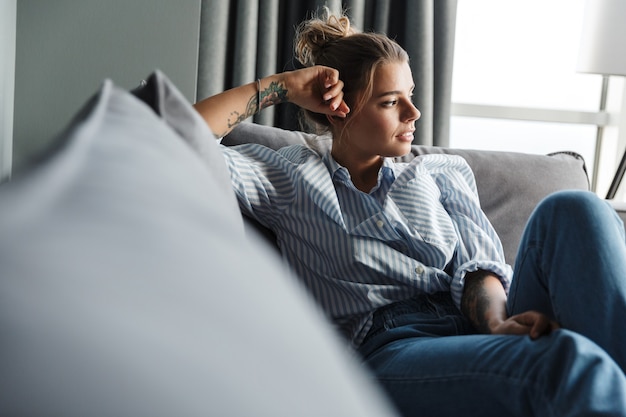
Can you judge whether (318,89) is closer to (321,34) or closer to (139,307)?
(321,34)

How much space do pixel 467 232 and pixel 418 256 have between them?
0.13 meters

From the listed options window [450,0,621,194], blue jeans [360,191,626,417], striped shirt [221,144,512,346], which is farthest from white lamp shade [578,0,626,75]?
blue jeans [360,191,626,417]

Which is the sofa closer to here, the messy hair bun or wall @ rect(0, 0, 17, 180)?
wall @ rect(0, 0, 17, 180)

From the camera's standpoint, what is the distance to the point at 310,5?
274cm

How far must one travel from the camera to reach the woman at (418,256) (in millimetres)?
A: 999

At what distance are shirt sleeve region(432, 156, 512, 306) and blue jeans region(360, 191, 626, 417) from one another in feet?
0.47

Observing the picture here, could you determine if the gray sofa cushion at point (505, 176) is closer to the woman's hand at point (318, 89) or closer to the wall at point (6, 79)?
the woman's hand at point (318, 89)

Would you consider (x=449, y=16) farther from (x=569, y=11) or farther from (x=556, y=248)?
(x=556, y=248)

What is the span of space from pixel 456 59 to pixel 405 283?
2.24m

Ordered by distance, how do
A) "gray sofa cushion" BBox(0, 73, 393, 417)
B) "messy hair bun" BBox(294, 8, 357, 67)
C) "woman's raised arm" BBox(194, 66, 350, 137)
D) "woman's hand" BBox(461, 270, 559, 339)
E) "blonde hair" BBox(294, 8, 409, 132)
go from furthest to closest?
"messy hair bun" BBox(294, 8, 357, 67) → "blonde hair" BBox(294, 8, 409, 132) → "woman's raised arm" BBox(194, 66, 350, 137) → "woman's hand" BBox(461, 270, 559, 339) → "gray sofa cushion" BBox(0, 73, 393, 417)

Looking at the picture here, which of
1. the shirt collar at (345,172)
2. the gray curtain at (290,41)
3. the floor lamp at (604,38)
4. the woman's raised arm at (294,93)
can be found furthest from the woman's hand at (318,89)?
the floor lamp at (604,38)

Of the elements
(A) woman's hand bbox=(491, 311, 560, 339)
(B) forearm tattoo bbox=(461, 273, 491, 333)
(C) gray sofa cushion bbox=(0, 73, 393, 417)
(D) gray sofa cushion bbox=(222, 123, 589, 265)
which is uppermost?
(C) gray sofa cushion bbox=(0, 73, 393, 417)

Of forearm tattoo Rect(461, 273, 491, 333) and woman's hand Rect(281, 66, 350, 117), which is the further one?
woman's hand Rect(281, 66, 350, 117)

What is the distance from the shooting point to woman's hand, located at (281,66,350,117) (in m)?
1.58
